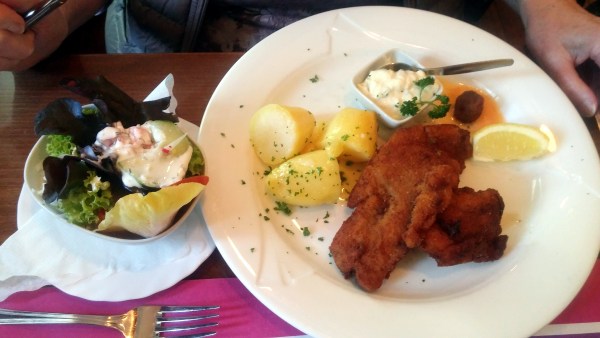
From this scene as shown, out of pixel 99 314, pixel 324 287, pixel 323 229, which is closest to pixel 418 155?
pixel 323 229

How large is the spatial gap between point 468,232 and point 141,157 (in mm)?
1245

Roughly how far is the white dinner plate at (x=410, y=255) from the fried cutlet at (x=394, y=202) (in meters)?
0.10

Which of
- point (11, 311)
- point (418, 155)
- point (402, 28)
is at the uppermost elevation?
point (402, 28)

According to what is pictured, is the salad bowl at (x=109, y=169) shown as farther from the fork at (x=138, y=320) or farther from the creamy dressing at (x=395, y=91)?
the creamy dressing at (x=395, y=91)

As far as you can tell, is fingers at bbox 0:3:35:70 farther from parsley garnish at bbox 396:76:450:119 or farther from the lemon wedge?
the lemon wedge

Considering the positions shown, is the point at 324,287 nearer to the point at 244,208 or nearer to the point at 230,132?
the point at 244,208

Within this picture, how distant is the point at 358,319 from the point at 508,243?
2.50ft

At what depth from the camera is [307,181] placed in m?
1.78

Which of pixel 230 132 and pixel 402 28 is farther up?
pixel 402 28

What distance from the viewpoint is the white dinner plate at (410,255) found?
1.54 metres

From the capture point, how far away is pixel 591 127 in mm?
2158

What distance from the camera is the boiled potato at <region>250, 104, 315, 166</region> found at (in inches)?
73.2

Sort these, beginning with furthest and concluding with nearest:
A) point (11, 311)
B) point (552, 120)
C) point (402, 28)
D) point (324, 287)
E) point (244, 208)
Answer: point (402, 28)
point (552, 120)
point (244, 208)
point (324, 287)
point (11, 311)

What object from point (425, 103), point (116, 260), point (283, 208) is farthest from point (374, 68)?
point (116, 260)
